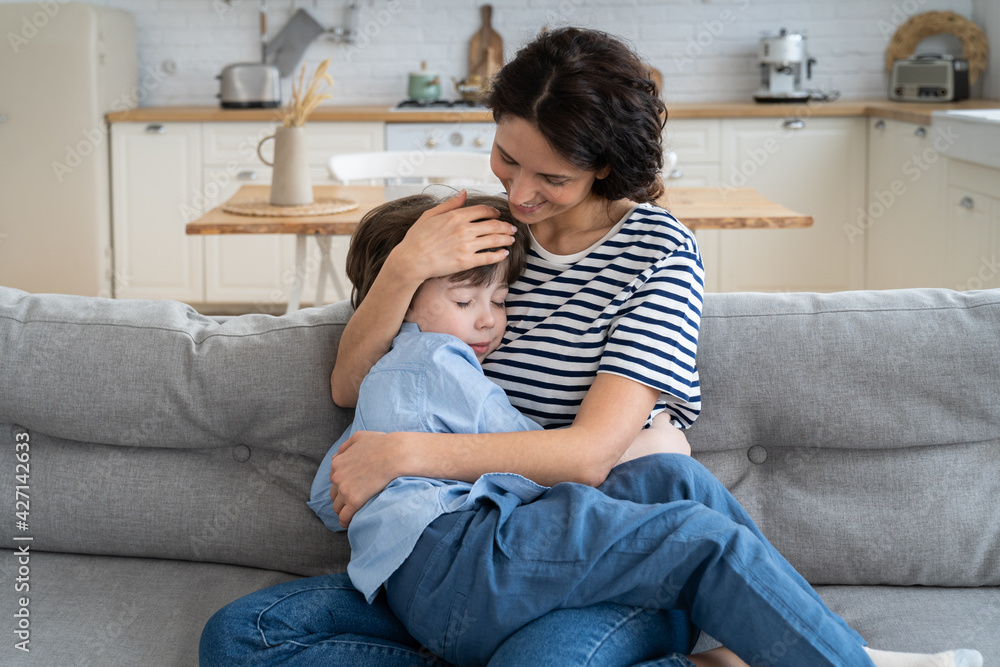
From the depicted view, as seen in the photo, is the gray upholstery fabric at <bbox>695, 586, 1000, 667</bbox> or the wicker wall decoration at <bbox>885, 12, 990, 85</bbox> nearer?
the gray upholstery fabric at <bbox>695, 586, 1000, 667</bbox>

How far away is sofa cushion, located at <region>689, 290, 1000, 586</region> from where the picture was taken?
4.57 feet

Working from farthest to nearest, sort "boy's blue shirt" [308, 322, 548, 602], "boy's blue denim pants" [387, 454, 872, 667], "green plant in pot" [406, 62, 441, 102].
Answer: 1. "green plant in pot" [406, 62, 441, 102]
2. "boy's blue shirt" [308, 322, 548, 602]
3. "boy's blue denim pants" [387, 454, 872, 667]

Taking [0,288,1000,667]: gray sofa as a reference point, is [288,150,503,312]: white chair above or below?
above

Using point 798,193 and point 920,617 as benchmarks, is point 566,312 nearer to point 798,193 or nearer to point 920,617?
point 920,617

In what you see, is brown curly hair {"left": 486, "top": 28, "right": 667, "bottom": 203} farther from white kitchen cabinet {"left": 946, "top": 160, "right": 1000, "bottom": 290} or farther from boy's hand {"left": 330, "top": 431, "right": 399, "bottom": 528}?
white kitchen cabinet {"left": 946, "top": 160, "right": 1000, "bottom": 290}

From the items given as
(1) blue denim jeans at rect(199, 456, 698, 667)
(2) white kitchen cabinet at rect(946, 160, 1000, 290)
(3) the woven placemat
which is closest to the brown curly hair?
(1) blue denim jeans at rect(199, 456, 698, 667)

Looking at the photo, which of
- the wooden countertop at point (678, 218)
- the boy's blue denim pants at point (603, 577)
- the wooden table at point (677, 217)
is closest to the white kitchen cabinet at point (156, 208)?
the wooden table at point (677, 217)

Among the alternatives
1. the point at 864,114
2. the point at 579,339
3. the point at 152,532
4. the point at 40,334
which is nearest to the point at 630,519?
the point at 579,339

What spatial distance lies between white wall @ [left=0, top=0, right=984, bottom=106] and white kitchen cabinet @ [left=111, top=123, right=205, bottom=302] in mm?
621

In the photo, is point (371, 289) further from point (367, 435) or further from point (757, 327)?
point (757, 327)

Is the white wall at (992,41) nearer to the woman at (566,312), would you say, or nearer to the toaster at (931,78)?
the toaster at (931,78)

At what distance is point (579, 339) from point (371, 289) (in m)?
0.30

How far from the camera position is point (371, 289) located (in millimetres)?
1337

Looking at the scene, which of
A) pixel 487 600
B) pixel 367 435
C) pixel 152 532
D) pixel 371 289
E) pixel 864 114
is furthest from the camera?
pixel 864 114
